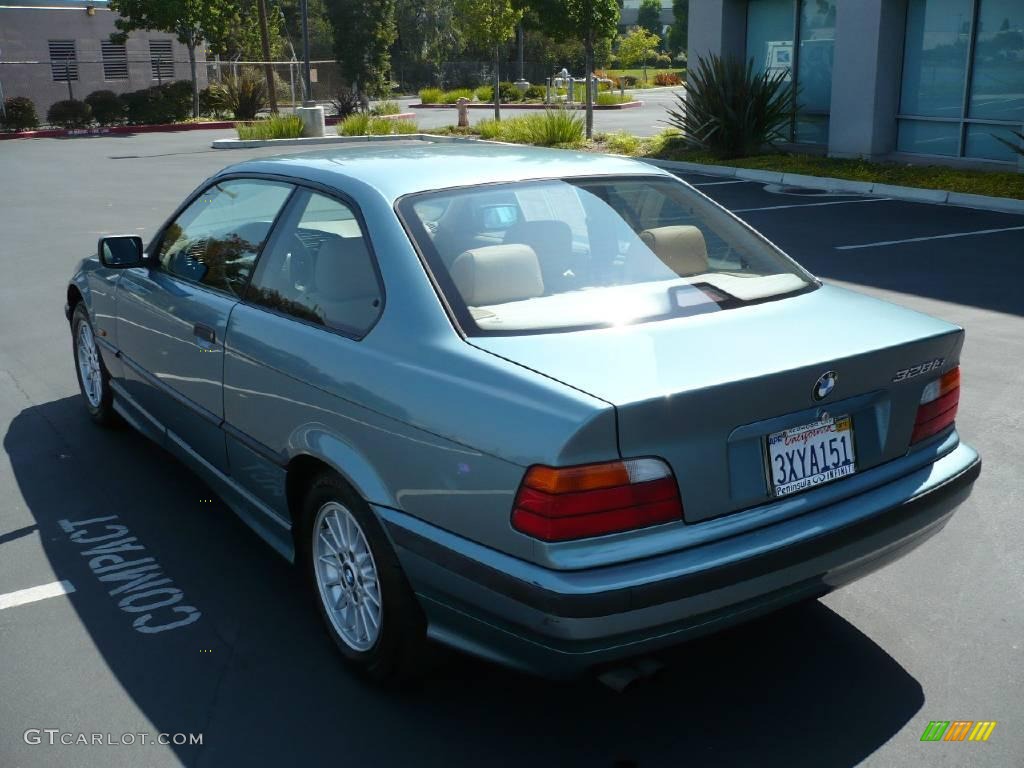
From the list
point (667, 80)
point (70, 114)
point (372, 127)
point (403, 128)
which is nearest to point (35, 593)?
A: point (403, 128)

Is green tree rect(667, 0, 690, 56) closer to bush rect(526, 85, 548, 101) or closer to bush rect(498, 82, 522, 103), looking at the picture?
bush rect(526, 85, 548, 101)

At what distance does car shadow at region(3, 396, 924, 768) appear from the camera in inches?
119

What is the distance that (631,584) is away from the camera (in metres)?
2.60

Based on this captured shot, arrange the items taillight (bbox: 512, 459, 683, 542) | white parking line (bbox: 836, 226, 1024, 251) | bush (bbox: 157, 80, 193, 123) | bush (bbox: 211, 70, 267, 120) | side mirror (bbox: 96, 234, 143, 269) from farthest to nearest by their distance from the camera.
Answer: bush (bbox: 211, 70, 267, 120), bush (bbox: 157, 80, 193, 123), white parking line (bbox: 836, 226, 1024, 251), side mirror (bbox: 96, 234, 143, 269), taillight (bbox: 512, 459, 683, 542)

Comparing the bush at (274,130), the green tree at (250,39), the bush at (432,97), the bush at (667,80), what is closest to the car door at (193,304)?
the bush at (274,130)

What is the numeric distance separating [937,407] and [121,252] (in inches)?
142

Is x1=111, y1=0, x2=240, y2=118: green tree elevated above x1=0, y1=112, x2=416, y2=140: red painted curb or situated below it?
above

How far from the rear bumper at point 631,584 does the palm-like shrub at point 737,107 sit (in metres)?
16.8

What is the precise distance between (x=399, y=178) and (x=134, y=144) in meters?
A: 27.3

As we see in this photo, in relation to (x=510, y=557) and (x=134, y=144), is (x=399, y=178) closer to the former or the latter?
(x=510, y=557)

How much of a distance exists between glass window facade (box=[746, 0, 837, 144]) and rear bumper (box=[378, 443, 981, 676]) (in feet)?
56.9

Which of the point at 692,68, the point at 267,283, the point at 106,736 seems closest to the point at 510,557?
the point at 106,736

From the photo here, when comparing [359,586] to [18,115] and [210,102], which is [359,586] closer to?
[18,115]

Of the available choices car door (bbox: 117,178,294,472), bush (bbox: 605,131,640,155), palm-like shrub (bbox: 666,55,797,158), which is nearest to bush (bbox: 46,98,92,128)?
bush (bbox: 605,131,640,155)
